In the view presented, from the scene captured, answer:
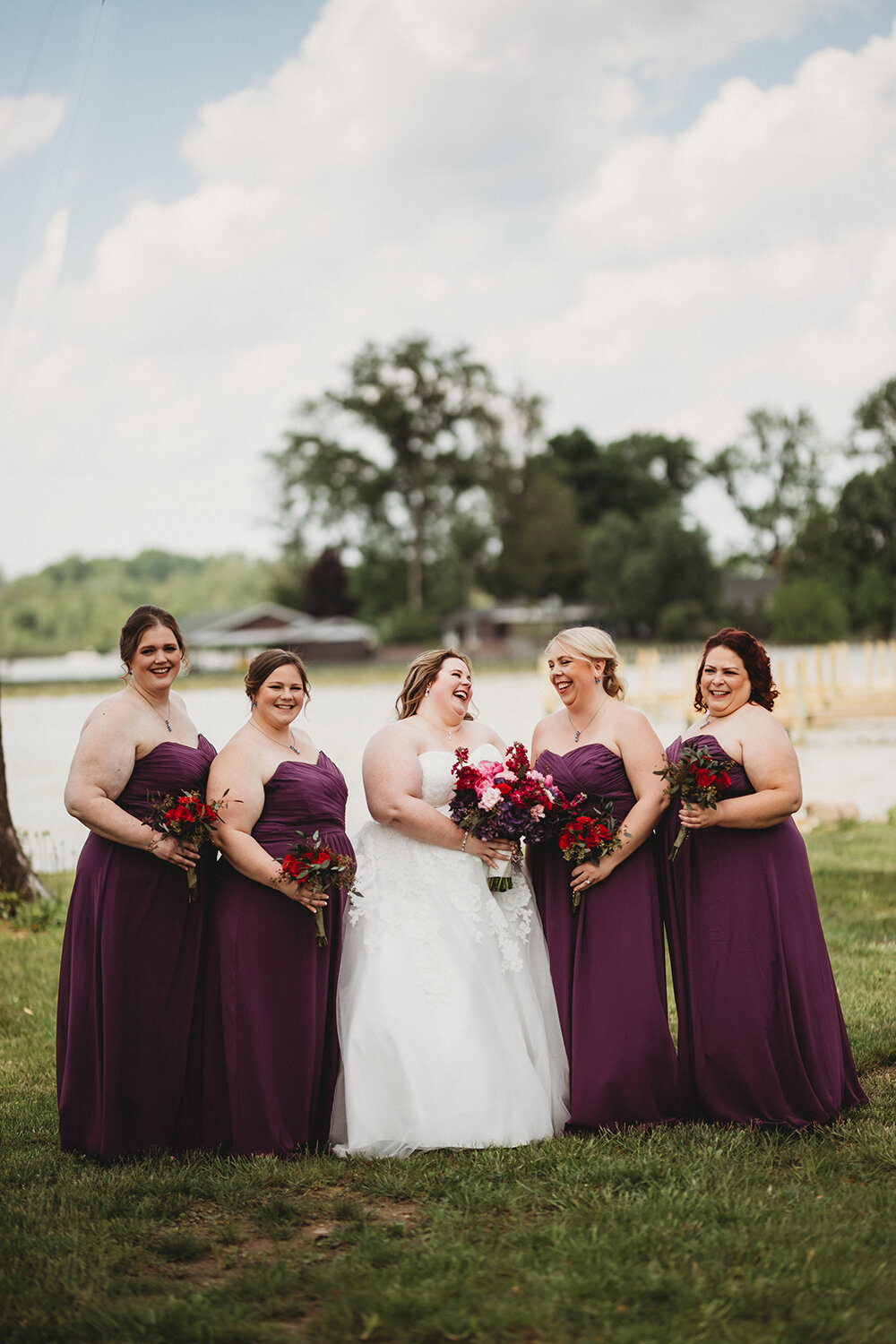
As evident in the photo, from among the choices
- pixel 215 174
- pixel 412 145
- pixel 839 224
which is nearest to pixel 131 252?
pixel 215 174

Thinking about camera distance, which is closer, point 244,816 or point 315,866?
point 315,866

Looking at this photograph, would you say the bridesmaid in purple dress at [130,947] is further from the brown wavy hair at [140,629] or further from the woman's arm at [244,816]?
the woman's arm at [244,816]

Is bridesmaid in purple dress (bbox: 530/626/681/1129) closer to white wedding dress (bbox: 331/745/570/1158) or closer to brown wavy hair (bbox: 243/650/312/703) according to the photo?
white wedding dress (bbox: 331/745/570/1158)

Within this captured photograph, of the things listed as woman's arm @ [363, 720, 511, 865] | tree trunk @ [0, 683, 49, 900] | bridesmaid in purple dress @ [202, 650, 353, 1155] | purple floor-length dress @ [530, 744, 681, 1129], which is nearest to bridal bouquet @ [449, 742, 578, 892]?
woman's arm @ [363, 720, 511, 865]

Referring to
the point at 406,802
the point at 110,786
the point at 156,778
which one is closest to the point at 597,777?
the point at 406,802

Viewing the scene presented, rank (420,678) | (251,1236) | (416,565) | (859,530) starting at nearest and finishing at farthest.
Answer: (251,1236) → (420,678) → (859,530) → (416,565)

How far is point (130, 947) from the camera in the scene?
4930mm

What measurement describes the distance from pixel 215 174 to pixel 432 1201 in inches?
2328

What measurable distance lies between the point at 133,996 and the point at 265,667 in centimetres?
145

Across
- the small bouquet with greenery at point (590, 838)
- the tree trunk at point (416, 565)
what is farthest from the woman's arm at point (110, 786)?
the tree trunk at point (416, 565)

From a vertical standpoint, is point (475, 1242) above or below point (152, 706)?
below

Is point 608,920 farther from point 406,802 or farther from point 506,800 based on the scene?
point 406,802

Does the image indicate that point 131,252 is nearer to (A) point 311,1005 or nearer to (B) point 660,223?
(B) point 660,223

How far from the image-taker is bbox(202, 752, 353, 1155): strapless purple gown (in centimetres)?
488
